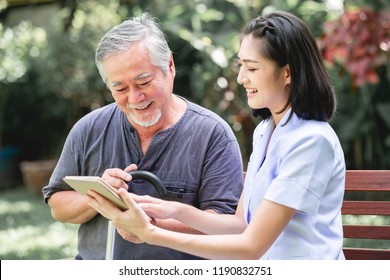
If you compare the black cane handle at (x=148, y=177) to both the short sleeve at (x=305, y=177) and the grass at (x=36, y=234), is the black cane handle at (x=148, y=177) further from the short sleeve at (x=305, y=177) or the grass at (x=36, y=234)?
the grass at (x=36, y=234)

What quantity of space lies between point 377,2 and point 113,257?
15.7 ft

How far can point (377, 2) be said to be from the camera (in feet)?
21.6

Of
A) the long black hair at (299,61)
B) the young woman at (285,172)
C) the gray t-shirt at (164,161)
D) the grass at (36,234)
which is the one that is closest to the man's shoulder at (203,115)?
the gray t-shirt at (164,161)

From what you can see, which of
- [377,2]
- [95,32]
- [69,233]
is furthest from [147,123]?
[95,32]

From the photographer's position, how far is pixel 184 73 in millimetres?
8336

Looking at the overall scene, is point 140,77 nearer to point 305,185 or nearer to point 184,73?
point 305,185

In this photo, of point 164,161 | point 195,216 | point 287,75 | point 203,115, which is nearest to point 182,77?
point 203,115

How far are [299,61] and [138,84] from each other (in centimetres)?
70

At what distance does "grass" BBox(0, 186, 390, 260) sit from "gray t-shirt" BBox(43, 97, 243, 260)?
254cm

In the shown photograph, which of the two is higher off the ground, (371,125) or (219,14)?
(219,14)

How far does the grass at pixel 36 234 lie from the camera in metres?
5.38

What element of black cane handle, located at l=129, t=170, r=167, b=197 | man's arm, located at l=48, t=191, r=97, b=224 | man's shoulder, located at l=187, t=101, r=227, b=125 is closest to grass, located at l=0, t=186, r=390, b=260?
man's arm, located at l=48, t=191, r=97, b=224
